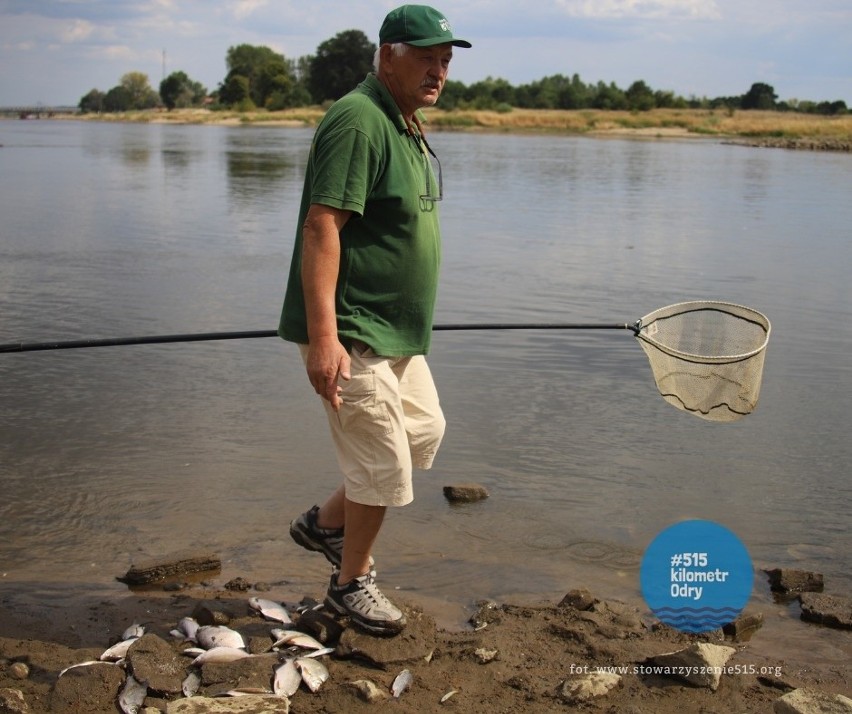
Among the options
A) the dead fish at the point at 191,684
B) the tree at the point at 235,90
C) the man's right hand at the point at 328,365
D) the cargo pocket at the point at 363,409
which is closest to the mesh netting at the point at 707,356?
the cargo pocket at the point at 363,409

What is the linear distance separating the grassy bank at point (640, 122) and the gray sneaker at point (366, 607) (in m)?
58.8

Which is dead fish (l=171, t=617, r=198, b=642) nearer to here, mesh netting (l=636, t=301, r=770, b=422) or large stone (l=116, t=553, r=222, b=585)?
large stone (l=116, t=553, r=222, b=585)

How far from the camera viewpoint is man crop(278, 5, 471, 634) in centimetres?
349

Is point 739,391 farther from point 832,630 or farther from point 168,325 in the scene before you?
point 168,325

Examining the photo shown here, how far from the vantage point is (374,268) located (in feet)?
12.0

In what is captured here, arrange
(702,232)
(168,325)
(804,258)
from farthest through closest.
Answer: (702,232) < (804,258) < (168,325)

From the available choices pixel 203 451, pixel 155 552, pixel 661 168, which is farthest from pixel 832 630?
pixel 661 168

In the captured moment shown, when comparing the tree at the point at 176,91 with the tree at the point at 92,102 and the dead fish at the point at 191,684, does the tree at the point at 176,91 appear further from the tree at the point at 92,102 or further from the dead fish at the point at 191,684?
the dead fish at the point at 191,684

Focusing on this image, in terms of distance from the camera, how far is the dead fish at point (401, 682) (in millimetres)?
3609

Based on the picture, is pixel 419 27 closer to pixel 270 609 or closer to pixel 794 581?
pixel 270 609

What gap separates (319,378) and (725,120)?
84.8 meters

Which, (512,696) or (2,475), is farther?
(2,475)

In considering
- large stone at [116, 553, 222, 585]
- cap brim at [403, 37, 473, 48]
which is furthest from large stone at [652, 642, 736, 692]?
cap brim at [403, 37, 473, 48]

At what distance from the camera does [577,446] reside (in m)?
6.70
